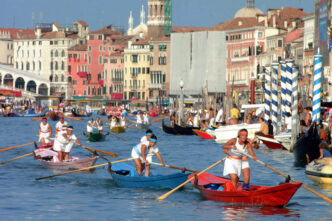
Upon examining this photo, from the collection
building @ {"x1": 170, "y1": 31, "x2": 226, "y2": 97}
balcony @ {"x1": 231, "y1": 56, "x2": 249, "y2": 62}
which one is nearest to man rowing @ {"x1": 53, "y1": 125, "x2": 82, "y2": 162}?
building @ {"x1": 170, "y1": 31, "x2": 226, "y2": 97}

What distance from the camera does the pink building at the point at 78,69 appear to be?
134 metres

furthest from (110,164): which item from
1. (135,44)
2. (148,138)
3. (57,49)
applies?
(57,49)

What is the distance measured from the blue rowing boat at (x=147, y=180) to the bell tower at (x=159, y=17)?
340ft

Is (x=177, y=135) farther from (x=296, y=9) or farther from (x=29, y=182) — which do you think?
(x=296, y=9)

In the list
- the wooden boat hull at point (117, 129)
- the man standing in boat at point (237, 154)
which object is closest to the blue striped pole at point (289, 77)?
the man standing in boat at point (237, 154)

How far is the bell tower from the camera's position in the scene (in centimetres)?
12475

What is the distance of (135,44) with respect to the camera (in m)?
122

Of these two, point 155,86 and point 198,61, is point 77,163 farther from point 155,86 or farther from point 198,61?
point 155,86

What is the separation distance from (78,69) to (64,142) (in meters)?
111

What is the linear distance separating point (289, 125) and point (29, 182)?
485 inches

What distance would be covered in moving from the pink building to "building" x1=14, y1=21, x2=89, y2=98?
96 cm

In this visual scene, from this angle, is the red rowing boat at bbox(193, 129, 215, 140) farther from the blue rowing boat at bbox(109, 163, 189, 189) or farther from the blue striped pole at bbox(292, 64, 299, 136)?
the blue rowing boat at bbox(109, 163, 189, 189)

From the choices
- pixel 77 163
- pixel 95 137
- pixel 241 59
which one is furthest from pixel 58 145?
pixel 241 59

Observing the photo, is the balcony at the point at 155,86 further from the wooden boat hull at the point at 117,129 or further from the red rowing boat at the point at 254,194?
the red rowing boat at the point at 254,194
